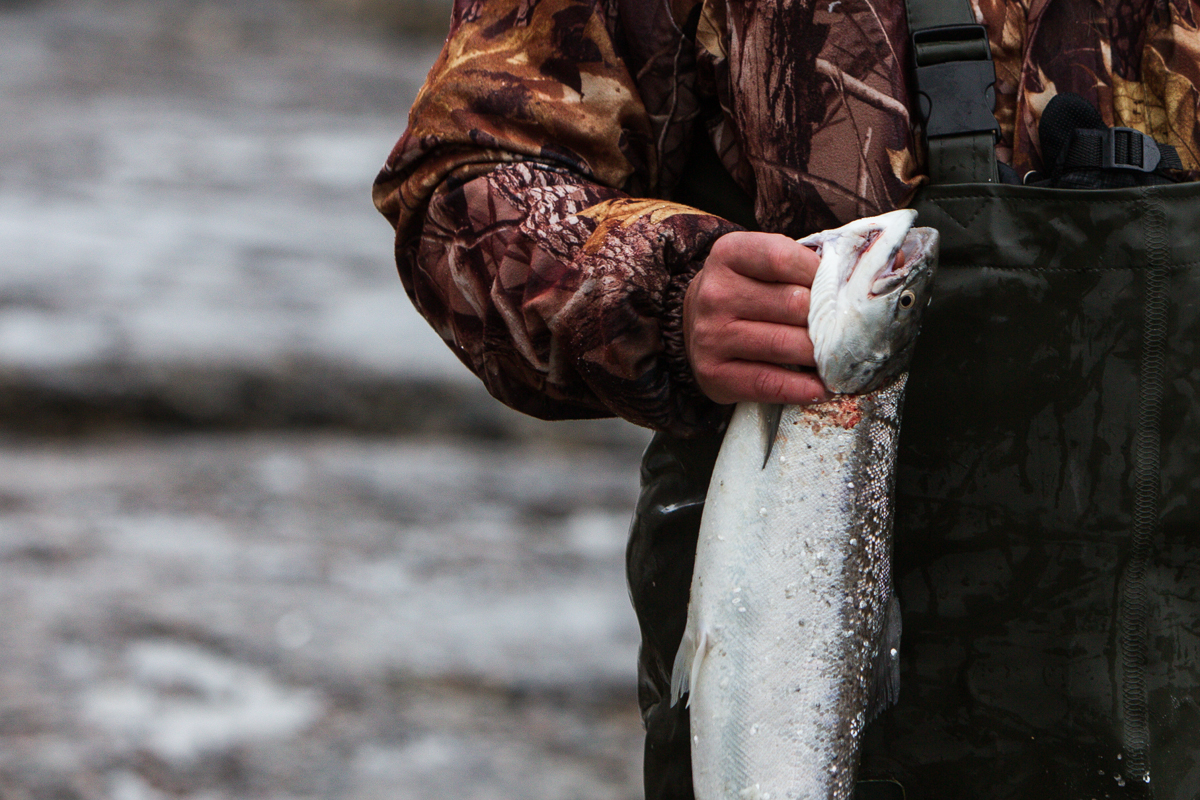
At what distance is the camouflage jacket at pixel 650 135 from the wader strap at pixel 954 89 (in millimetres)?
32

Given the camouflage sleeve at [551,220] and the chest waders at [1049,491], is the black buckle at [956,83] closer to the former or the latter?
the chest waders at [1049,491]

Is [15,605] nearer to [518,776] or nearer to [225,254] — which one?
[518,776]

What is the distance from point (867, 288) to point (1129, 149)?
0.43 meters

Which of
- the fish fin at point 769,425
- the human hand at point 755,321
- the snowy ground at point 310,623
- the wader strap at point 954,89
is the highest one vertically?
the wader strap at point 954,89

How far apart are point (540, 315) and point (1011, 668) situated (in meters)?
0.86

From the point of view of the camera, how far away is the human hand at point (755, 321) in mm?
1604

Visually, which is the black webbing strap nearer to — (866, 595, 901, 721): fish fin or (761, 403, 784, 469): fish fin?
(761, 403, 784, 469): fish fin

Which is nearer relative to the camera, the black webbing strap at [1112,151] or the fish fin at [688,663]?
the black webbing strap at [1112,151]

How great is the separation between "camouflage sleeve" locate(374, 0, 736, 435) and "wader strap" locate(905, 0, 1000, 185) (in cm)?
32

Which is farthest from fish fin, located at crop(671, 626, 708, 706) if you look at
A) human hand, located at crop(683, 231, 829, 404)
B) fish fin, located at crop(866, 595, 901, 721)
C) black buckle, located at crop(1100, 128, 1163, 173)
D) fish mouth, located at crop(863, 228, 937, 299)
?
black buckle, located at crop(1100, 128, 1163, 173)

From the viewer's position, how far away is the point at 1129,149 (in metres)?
1.71

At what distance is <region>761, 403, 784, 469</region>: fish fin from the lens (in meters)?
1.73

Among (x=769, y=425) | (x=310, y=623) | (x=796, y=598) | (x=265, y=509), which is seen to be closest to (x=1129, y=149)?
(x=769, y=425)

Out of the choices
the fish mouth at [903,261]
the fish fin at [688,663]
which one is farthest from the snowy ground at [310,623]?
the fish mouth at [903,261]
